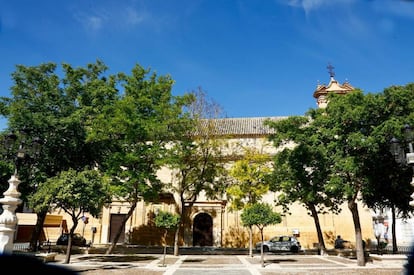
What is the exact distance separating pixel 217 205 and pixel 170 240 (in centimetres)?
562

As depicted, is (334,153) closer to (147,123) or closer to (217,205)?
(147,123)

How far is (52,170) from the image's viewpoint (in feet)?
68.4

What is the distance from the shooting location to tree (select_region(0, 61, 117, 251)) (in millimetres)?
19484

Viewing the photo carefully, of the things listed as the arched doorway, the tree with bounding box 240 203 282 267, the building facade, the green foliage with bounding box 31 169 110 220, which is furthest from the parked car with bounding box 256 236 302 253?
the green foliage with bounding box 31 169 110 220

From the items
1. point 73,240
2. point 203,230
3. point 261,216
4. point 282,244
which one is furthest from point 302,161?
point 73,240

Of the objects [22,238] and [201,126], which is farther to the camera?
[22,238]

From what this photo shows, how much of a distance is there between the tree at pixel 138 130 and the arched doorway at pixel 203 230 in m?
10.5

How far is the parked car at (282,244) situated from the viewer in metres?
26.9

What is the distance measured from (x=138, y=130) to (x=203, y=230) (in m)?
15.2

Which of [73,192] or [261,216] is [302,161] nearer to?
[261,216]

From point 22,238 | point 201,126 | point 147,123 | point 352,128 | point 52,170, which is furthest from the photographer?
point 22,238

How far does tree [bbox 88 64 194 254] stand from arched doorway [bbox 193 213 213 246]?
10.5m

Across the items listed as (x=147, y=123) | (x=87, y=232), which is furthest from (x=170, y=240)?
(x=147, y=123)

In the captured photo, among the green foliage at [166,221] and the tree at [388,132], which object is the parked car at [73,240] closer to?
the green foliage at [166,221]
